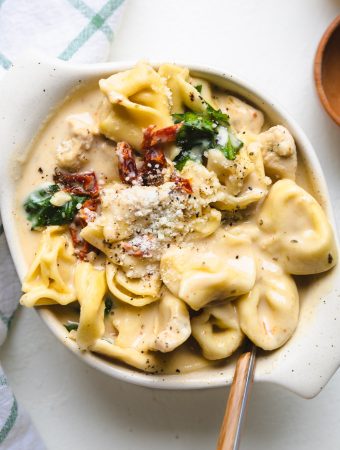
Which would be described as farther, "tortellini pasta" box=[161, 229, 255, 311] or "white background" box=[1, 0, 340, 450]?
"white background" box=[1, 0, 340, 450]

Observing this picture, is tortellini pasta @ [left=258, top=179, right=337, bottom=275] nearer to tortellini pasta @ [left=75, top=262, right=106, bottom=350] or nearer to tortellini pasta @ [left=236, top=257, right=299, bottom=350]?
tortellini pasta @ [left=236, top=257, right=299, bottom=350]

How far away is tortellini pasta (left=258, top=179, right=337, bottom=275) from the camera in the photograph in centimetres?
290

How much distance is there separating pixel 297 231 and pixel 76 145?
1.07 meters

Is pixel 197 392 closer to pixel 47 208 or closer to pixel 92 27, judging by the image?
pixel 47 208

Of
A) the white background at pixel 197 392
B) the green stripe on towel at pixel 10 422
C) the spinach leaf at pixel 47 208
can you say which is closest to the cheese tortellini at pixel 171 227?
the spinach leaf at pixel 47 208

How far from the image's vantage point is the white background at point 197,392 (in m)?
3.45

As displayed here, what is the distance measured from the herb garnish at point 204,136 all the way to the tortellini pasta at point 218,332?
0.67 m

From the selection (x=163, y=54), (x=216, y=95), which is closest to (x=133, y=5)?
(x=163, y=54)

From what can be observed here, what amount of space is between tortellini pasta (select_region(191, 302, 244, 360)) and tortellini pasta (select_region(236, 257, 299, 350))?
0.14 feet

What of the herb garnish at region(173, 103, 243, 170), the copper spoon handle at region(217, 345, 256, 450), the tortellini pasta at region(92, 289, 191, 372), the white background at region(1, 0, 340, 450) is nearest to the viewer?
the copper spoon handle at region(217, 345, 256, 450)

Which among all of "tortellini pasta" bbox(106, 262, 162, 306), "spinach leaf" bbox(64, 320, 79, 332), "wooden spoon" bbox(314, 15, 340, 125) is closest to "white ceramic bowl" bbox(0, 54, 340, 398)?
→ "spinach leaf" bbox(64, 320, 79, 332)

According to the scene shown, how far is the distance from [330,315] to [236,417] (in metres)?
0.63

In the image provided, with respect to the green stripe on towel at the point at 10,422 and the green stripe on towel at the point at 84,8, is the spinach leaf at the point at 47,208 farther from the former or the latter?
the green stripe on towel at the point at 10,422

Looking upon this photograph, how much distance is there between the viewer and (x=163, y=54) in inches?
135
